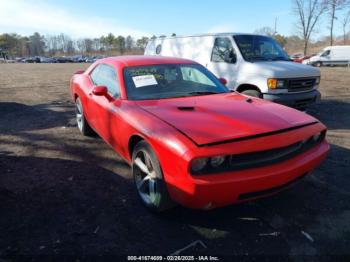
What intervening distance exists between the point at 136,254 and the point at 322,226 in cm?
179

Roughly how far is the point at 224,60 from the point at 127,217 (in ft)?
16.2

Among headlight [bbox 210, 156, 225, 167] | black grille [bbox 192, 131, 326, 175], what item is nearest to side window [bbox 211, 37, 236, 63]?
black grille [bbox 192, 131, 326, 175]

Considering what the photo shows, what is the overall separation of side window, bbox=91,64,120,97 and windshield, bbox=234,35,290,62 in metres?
3.31

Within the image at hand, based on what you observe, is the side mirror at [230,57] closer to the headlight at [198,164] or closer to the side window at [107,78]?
the side window at [107,78]

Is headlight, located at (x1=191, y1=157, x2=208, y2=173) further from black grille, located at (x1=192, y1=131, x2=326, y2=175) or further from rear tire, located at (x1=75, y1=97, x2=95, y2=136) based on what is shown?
rear tire, located at (x1=75, y1=97, x2=95, y2=136)

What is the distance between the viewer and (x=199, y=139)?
2.54 meters

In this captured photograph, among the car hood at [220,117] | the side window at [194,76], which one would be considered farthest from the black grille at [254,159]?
the side window at [194,76]

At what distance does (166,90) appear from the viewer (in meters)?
3.88

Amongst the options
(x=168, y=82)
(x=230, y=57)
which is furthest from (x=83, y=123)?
(x=230, y=57)

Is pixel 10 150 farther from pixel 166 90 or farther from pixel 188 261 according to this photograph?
pixel 188 261

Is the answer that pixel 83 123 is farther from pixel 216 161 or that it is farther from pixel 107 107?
pixel 216 161

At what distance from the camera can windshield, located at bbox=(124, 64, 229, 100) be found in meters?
3.76

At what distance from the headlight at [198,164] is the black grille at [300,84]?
4.38 meters

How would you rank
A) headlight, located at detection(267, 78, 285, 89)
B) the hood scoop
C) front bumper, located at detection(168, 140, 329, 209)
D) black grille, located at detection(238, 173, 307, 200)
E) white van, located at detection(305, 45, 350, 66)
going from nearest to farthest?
front bumper, located at detection(168, 140, 329, 209) < black grille, located at detection(238, 173, 307, 200) < the hood scoop < headlight, located at detection(267, 78, 285, 89) < white van, located at detection(305, 45, 350, 66)
